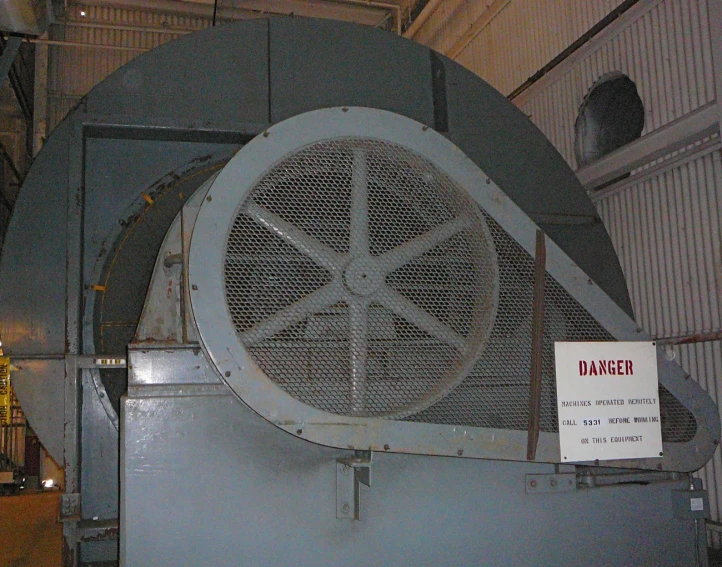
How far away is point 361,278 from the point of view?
2.26m

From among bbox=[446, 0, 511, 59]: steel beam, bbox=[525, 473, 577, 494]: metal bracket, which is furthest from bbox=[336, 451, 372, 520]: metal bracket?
bbox=[446, 0, 511, 59]: steel beam

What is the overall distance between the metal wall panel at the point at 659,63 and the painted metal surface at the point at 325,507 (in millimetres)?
2305

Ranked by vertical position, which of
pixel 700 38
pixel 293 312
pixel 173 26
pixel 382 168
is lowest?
pixel 293 312

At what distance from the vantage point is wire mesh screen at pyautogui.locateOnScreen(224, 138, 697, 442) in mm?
2219

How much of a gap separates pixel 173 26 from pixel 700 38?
6.44 metres

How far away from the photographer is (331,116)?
2346 mm

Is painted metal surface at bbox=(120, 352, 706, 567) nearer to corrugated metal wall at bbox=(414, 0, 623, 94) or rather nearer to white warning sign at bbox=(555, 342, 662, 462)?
white warning sign at bbox=(555, 342, 662, 462)

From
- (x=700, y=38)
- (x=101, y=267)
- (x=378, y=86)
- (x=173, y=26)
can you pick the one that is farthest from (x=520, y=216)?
(x=173, y=26)

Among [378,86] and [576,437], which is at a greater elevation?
[378,86]

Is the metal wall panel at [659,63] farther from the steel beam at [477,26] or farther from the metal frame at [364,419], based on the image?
the metal frame at [364,419]

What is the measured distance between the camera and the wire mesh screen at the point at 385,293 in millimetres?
2219

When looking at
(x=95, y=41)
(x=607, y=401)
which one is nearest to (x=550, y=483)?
(x=607, y=401)

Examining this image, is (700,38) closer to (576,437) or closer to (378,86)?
(378,86)

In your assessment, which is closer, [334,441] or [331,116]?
[334,441]
